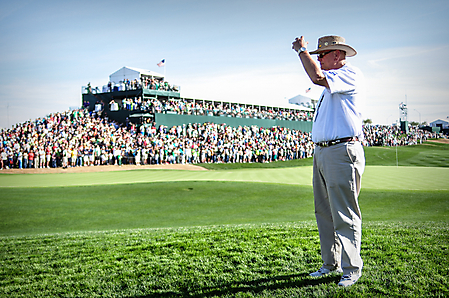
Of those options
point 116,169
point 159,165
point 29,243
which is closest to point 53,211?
point 29,243

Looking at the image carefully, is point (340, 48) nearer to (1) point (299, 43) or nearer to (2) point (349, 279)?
(1) point (299, 43)

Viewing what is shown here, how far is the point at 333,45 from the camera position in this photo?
3.69 metres

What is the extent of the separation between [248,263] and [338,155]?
1781 mm

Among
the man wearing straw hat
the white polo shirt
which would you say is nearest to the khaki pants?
the man wearing straw hat

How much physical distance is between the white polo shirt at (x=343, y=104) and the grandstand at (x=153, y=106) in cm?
3136

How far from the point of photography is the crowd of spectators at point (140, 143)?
81.7 ft

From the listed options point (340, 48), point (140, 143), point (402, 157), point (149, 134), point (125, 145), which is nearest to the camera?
point (340, 48)

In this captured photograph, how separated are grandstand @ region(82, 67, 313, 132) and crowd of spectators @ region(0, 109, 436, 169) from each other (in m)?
1.56

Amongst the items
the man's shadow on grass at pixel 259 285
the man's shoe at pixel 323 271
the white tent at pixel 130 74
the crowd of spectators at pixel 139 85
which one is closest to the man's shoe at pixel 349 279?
the man's shadow on grass at pixel 259 285

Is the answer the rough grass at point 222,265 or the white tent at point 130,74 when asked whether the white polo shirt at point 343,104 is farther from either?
the white tent at point 130,74

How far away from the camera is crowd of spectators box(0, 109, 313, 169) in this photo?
24.8 metres

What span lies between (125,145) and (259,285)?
25.8 meters

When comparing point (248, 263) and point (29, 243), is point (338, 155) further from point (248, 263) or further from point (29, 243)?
point (29, 243)

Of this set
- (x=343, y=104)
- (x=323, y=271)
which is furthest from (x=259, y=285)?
(x=343, y=104)
